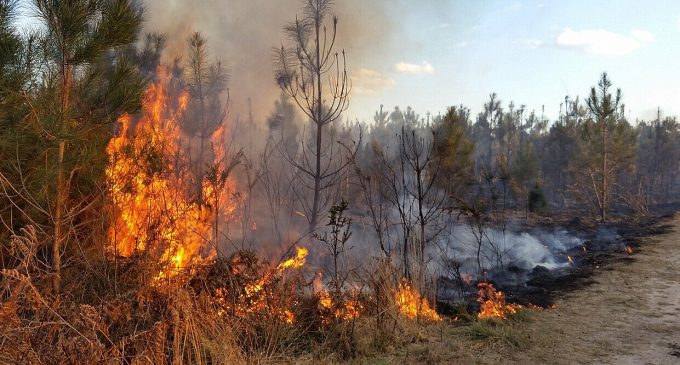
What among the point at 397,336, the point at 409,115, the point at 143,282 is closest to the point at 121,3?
the point at 143,282

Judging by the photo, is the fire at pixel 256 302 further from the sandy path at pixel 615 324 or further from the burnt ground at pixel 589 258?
the burnt ground at pixel 589 258

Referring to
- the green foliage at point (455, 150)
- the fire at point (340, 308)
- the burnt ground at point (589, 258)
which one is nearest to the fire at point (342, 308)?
the fire at point (340, 308)

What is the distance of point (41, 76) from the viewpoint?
14.3 ft

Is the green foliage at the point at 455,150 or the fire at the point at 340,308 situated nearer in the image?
the fire at the point at 340,308

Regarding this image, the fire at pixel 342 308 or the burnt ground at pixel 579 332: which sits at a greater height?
the fire at pixel 342 308

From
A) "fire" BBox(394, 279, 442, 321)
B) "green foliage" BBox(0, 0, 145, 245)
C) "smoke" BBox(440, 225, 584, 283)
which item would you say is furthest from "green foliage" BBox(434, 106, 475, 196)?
"green foliage" BBox(0, 0, 145, 245)

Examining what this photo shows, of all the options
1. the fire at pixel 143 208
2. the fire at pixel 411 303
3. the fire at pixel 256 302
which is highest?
the fire at pixel 143 208

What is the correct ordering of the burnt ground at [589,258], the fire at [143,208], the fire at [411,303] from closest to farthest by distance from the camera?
1. the fire at [143,208]
2. the fire at [411,303]
3. the burnt ground at [589,258]

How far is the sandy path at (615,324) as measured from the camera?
444cm

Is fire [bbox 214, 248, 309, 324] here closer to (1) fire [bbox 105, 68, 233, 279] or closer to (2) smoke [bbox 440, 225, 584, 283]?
(1) fire [bbox 105, 68, 233, 279]

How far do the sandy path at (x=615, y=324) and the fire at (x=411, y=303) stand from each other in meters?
1.26

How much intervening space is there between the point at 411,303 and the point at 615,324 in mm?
2987

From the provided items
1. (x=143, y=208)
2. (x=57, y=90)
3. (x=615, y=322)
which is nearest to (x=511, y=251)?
(x=615, y=322)

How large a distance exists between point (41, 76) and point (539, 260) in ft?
43.3
